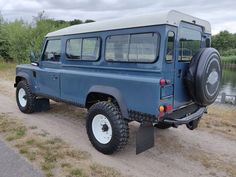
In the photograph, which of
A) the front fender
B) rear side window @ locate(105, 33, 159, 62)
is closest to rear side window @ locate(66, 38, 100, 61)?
rear side window @ locate(105, 33, 159, 62)

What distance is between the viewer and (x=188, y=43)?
4.34 meters

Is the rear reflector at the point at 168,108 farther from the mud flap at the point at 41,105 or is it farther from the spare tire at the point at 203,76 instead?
the mud flap at the point at 41,105

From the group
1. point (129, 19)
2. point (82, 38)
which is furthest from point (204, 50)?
point (82, 38)

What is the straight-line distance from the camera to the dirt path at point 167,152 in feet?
12.9

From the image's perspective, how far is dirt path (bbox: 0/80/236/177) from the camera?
3939 mm

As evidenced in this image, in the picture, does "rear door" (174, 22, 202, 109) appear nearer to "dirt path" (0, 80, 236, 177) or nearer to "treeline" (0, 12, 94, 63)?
"dirt path" (0, 80, 236, 177)

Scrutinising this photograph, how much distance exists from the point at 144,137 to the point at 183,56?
142cm

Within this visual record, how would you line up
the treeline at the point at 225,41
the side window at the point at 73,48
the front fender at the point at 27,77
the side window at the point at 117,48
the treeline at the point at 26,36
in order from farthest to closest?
the treeline at the point at 225,41
the treeline at the point at 26,36
the front fender at the point at 27,77
the side window at the point at 73,48
the side window at the point at 117,48

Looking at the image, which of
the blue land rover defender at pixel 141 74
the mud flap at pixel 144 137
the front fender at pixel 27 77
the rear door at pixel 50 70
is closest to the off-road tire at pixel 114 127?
the blue land rover defender at pixel 141 74

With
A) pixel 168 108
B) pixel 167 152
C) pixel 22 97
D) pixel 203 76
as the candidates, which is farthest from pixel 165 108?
pixel 22 97

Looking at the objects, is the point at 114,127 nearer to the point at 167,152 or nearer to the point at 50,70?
the point at 167,152

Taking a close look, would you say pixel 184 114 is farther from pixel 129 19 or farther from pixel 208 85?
pixel 129 19

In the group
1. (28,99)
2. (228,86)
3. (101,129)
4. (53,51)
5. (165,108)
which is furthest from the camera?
(228,86)

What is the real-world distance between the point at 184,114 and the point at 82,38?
2.36 metres
